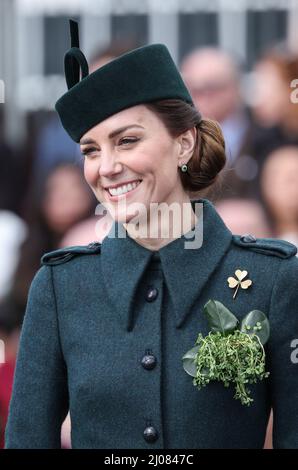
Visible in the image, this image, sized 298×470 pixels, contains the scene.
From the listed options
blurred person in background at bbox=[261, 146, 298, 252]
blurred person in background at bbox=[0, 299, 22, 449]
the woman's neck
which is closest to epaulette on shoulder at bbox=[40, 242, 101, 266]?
the woman's neck

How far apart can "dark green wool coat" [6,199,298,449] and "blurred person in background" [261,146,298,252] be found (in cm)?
219

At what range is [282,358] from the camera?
10.4 feet

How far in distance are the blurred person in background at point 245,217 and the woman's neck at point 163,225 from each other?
2.06 metres

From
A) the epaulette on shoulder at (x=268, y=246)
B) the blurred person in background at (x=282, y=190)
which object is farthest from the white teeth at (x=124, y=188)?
the blurred person in background at (x=282, y=190)

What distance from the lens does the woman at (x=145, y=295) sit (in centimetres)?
316

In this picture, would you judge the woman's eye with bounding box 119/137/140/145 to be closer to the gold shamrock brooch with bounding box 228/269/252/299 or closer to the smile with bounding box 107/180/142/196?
the smile with bounding box 107/180/142/196

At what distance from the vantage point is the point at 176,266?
10.8 ft

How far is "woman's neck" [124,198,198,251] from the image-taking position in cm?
325

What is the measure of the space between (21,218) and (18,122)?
99 cm

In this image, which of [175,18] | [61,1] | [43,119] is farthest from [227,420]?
[61,1]

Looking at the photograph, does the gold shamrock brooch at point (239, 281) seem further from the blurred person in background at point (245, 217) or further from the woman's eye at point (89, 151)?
the blurred person in background at point (245, 217)

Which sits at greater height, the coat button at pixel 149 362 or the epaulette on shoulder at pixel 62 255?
the epaulette on shoulder at pixel 62 255

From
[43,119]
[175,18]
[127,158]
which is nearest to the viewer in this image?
[127,158]
